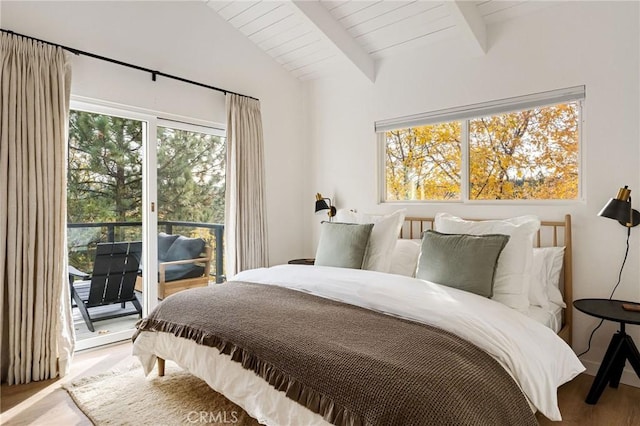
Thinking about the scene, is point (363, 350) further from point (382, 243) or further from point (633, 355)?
point (633, 355)

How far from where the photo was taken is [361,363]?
4.57 feet

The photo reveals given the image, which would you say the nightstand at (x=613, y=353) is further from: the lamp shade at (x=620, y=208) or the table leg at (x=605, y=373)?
the lamp shade at (x=620, y=208)

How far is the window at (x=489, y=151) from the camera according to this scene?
9.14 ft

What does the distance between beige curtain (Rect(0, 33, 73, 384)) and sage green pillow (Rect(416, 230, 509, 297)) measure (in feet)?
7.90

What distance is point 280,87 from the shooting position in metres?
4.18

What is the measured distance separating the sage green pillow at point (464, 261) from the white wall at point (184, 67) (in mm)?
2092

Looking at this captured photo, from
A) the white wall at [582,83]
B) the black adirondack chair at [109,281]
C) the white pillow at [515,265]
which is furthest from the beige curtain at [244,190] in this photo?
the white pillow at [515,265]

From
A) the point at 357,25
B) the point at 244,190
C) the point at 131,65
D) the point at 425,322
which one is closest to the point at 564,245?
the point at 425,322

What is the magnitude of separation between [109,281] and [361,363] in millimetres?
2443

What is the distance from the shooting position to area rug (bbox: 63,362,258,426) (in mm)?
2000

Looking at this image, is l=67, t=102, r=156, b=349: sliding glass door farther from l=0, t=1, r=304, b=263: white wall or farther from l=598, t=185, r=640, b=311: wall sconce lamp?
l=598, t=185, r=640, b=311: wall sconce lamp

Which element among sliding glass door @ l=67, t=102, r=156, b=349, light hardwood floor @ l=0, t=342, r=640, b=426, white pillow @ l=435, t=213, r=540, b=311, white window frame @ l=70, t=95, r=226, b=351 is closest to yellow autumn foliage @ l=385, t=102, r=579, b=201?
white pillow @ l=435, t=213, r=540, b=311

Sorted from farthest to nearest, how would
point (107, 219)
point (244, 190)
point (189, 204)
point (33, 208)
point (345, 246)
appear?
1. point (244, 190)
2. point (189, 204)
3. point (107, 219)
4. point (345, 246)
5. point (33, 208)

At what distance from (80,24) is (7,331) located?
2.13m
